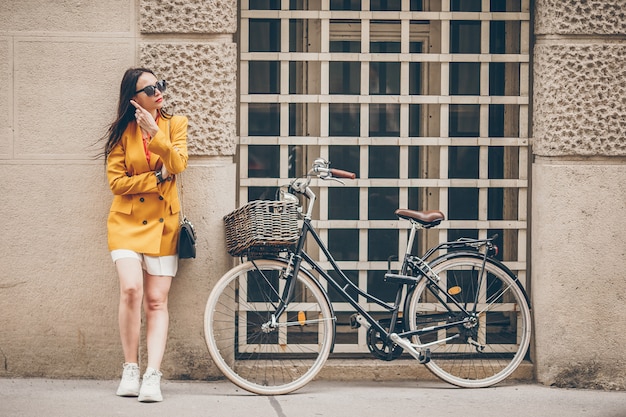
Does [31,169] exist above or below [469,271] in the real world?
above

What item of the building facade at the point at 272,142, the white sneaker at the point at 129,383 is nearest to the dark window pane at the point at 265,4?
the building facade at the point at 272,142

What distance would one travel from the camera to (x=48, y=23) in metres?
6.07

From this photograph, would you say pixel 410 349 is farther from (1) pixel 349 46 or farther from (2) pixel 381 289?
(1) pixel 349 46

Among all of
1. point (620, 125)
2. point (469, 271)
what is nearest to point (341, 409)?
point (469, 271)

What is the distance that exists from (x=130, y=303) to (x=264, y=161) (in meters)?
1.37

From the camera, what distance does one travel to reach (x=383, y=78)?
21.3 ft

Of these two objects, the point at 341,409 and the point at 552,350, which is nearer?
the point at 341,409

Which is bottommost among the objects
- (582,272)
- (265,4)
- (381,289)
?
(381,289)

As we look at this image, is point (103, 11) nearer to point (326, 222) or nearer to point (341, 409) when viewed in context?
point (326, 222)

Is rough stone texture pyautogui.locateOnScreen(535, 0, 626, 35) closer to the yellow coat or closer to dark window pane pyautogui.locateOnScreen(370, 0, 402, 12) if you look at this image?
dark window pane pyautogui.locateOnScreen(370, 0, 402, 12)

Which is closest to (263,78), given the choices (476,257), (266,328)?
(266,328)

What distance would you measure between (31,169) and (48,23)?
89 cm

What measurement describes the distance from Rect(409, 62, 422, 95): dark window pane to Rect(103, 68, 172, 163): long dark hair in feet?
5.94

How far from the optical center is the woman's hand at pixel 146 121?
5.50 m
